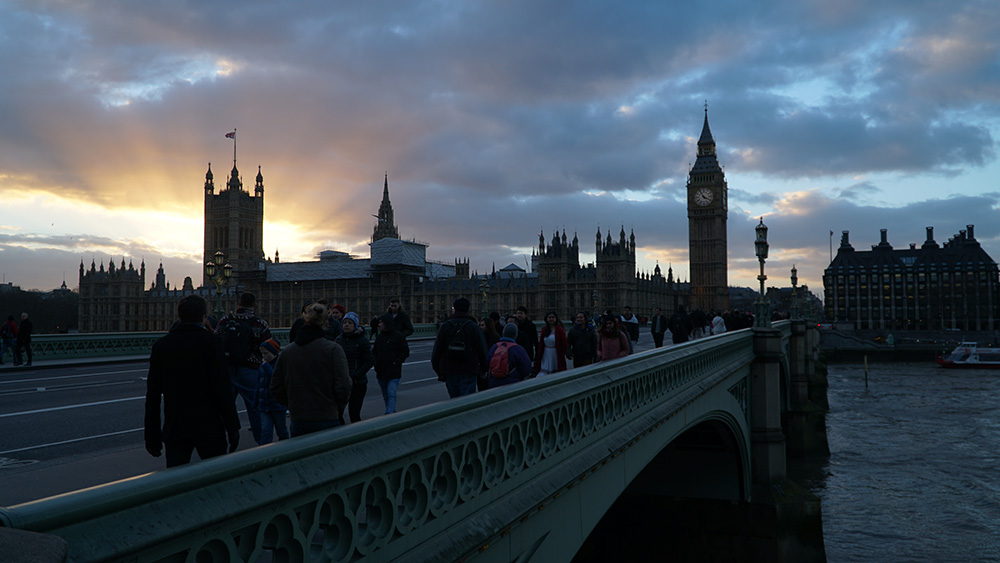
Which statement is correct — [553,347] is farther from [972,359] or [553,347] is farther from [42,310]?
[42,310]

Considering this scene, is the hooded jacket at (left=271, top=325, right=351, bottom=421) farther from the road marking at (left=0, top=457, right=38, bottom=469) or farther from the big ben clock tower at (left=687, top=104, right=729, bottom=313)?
the big ben clock tower at (left=687, top=104, right=729, bottom=313)

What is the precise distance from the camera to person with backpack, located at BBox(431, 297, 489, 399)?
9945mm

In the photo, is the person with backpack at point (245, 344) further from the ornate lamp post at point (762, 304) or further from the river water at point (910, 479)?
the river water at point (910, 479)

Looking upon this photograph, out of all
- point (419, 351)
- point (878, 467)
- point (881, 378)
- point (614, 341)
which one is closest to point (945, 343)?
point (881, 378)

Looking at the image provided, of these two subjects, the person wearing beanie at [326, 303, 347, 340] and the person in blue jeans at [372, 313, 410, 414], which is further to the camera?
the person in blue jeans at [372, 313, 410, 414]

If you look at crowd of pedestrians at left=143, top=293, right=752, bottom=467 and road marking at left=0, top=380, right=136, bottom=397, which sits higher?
crowd of pedestrians at left=143, top=293, right=752, bottom=467

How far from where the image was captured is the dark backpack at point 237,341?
29.3ft

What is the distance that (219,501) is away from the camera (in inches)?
93.6

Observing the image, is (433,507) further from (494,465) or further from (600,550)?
(600,550)

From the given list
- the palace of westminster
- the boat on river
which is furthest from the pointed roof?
the boat on river

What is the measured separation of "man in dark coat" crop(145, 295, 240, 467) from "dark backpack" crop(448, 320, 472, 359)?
453 cm

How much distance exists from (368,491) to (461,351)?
22.1ft

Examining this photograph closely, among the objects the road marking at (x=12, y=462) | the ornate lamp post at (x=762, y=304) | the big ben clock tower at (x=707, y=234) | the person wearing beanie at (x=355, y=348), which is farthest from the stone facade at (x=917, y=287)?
the road marking at (x=12, y=462)

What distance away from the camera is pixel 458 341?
9930mm
